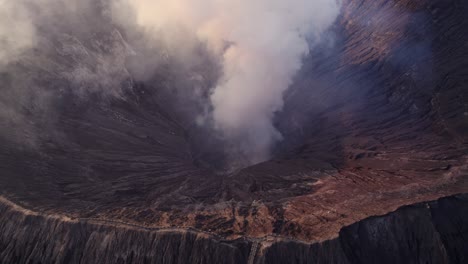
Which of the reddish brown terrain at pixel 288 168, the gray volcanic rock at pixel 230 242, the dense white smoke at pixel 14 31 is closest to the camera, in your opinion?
the gray volcanic rock at pixel 230 242

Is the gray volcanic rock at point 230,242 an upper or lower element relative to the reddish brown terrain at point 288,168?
lower

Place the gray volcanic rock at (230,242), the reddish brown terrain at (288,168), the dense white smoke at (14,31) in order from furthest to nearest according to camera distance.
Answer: the dense white smoke at (14,31) → the reddish brown terrain at (288,168) → the gray volcanic rock at (230,242)

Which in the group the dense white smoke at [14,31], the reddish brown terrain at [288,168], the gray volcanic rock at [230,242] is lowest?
the gray volcanic rock at [230,242]

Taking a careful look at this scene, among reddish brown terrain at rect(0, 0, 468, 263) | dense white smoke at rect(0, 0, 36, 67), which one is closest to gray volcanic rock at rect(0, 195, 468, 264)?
reddish brown terrain at rect(0, 0, 468, 263)

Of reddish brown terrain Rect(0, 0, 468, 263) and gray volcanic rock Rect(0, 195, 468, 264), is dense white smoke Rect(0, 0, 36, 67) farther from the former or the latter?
gray volcanic rock Rect(0, 195, 468, 264)

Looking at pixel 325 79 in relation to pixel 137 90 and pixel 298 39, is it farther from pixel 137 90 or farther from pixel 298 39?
pixel 137 90

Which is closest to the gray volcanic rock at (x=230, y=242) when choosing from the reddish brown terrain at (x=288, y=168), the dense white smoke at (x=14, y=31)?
the reddish brown terrain at (x=288, y=168)

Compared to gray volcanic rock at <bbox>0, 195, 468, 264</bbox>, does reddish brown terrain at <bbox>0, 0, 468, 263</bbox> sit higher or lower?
higher

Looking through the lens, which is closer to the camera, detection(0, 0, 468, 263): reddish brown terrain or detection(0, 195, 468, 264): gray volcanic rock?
detection(0, 195, 468, 264): gray volcanic rock

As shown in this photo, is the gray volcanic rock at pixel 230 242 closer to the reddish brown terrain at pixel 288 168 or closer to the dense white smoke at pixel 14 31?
the reddish brown terrain at pixel 288 168

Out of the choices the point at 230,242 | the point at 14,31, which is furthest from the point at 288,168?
the point at 14,31
